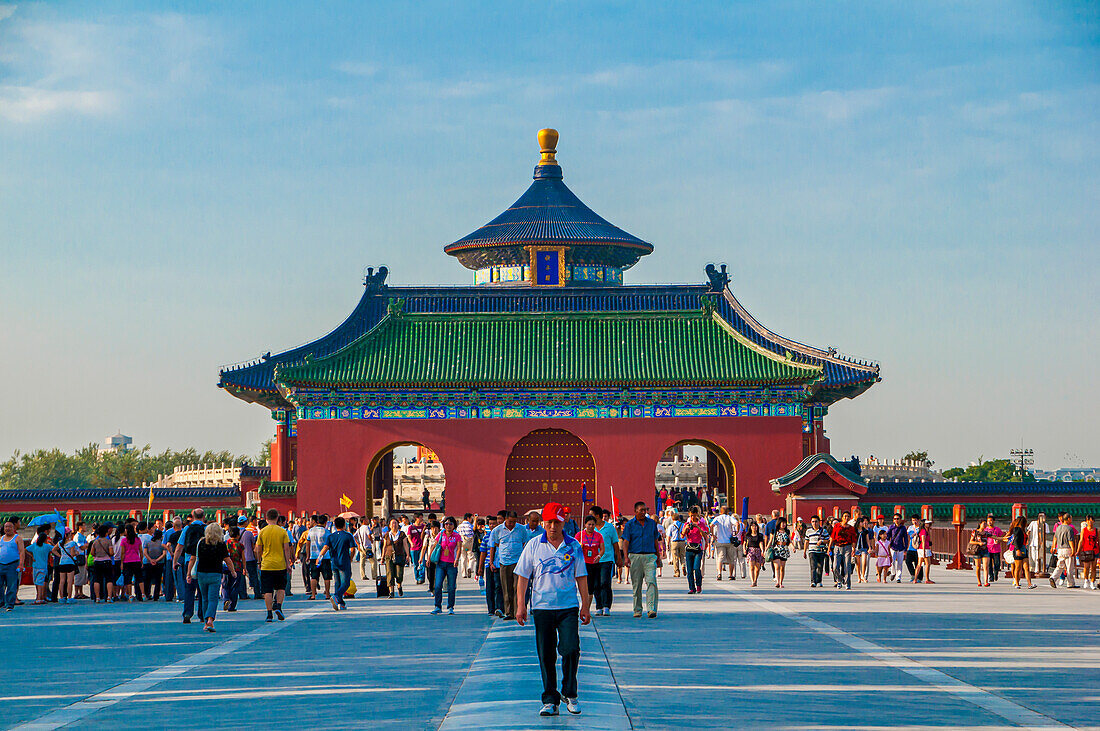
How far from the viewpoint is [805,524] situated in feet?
134

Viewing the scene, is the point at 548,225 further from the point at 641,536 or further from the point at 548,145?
the point at 641,536

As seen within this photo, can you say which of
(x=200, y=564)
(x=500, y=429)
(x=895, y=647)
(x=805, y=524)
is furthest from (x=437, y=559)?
(x=500, y=429)

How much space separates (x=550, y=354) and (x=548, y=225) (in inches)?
474

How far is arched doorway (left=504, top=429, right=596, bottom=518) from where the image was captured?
47.2 m

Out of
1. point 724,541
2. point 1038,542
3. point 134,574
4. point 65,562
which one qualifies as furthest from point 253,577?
point 1038,542

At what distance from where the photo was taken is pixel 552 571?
11.1 m

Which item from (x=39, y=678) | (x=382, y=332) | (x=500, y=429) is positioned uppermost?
(x=382, y=332)

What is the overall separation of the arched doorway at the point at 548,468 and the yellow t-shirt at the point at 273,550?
28.1 meters

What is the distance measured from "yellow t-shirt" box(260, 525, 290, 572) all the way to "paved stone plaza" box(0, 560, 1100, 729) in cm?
75

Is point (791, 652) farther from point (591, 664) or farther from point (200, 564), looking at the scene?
point (200, 564)

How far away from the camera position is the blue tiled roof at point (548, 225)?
58000mm

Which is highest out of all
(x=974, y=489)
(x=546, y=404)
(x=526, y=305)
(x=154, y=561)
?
(x=526, y=305)

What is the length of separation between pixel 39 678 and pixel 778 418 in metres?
35.3

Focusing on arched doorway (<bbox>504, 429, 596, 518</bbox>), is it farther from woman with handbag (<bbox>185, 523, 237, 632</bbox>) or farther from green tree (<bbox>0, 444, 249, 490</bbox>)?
green tree (<bbox>0, 444, 249, 490</bbox>)
